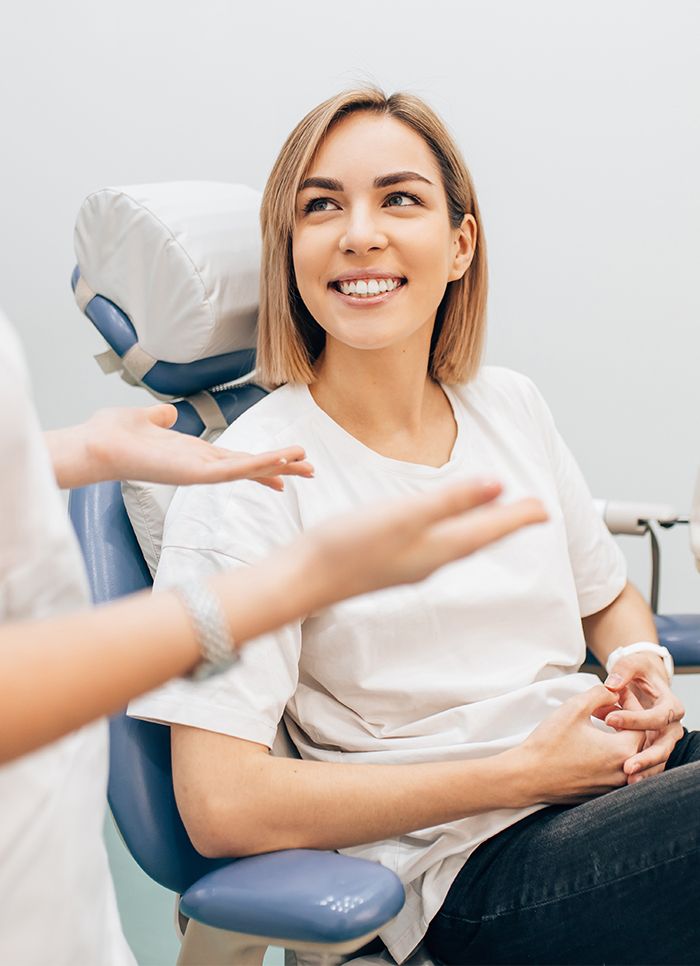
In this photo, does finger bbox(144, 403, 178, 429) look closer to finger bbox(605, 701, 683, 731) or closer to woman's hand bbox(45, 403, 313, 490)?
woman's hand bbox(45, 403, 313, 490)

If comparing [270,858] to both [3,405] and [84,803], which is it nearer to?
[84,803]

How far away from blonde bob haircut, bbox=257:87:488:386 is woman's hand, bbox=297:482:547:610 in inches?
34.1

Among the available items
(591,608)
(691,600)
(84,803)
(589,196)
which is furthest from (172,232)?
(691,600)

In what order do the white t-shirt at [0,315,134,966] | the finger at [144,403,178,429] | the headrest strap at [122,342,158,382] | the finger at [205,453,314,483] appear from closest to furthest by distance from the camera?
the white t-shirt at [0,315,134,966], the finger at [205,453,314,483], the finger at [144,403,178,429], the headrest strap at [122,342,158,382]

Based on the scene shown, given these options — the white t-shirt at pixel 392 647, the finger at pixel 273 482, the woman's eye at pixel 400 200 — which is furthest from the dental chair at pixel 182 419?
the finger at pixel 273 482

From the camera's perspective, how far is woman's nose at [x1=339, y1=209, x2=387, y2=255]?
1.38 m

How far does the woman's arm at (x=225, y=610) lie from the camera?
575mm

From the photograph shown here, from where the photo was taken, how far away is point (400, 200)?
1458mm

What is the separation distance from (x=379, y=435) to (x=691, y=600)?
1.27 metres

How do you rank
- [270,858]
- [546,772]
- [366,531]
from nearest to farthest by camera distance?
1. [366,531]
2. [270,858]
3. [546,772]

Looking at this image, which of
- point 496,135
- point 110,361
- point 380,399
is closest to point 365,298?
point 380,399

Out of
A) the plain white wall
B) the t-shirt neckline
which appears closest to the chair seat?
the t-shirt neckline

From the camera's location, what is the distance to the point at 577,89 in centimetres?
226

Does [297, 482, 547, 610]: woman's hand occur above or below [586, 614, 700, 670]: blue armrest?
above
